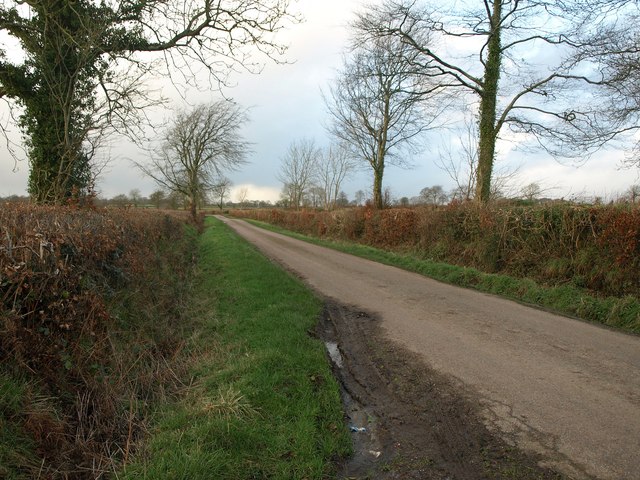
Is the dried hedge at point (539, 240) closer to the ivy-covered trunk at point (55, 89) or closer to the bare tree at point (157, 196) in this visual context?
the ivy-covered trunk at point (55, 89)

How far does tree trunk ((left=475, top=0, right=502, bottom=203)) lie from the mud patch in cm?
1146

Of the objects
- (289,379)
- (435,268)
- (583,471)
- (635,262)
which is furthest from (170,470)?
(435,268)

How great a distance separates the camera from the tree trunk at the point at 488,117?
14.8 metres

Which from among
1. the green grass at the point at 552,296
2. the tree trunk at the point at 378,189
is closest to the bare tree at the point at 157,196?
the tree trunk at the point at 378,189

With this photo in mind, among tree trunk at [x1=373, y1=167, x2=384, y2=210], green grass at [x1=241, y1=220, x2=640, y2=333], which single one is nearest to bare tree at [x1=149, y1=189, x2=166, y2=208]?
tree trunk at [x1=373, y1=167, x2=384, y2=210]

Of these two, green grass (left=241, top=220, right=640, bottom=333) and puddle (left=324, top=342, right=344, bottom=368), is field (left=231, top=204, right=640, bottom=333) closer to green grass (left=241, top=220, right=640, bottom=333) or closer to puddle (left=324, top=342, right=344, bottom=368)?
green grass (left=241, top=220, right=640, bottom=333)

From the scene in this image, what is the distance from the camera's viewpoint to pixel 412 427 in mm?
3594

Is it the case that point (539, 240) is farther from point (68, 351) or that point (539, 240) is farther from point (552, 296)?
point (68, 351)

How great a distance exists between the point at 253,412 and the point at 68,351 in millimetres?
2004

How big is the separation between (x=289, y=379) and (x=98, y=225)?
389cm

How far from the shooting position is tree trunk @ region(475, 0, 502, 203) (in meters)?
14.8

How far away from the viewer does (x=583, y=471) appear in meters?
2.86

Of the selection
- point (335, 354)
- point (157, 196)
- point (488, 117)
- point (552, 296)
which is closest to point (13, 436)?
point (335, 354)

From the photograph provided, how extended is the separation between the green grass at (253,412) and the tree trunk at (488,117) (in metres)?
11.2
